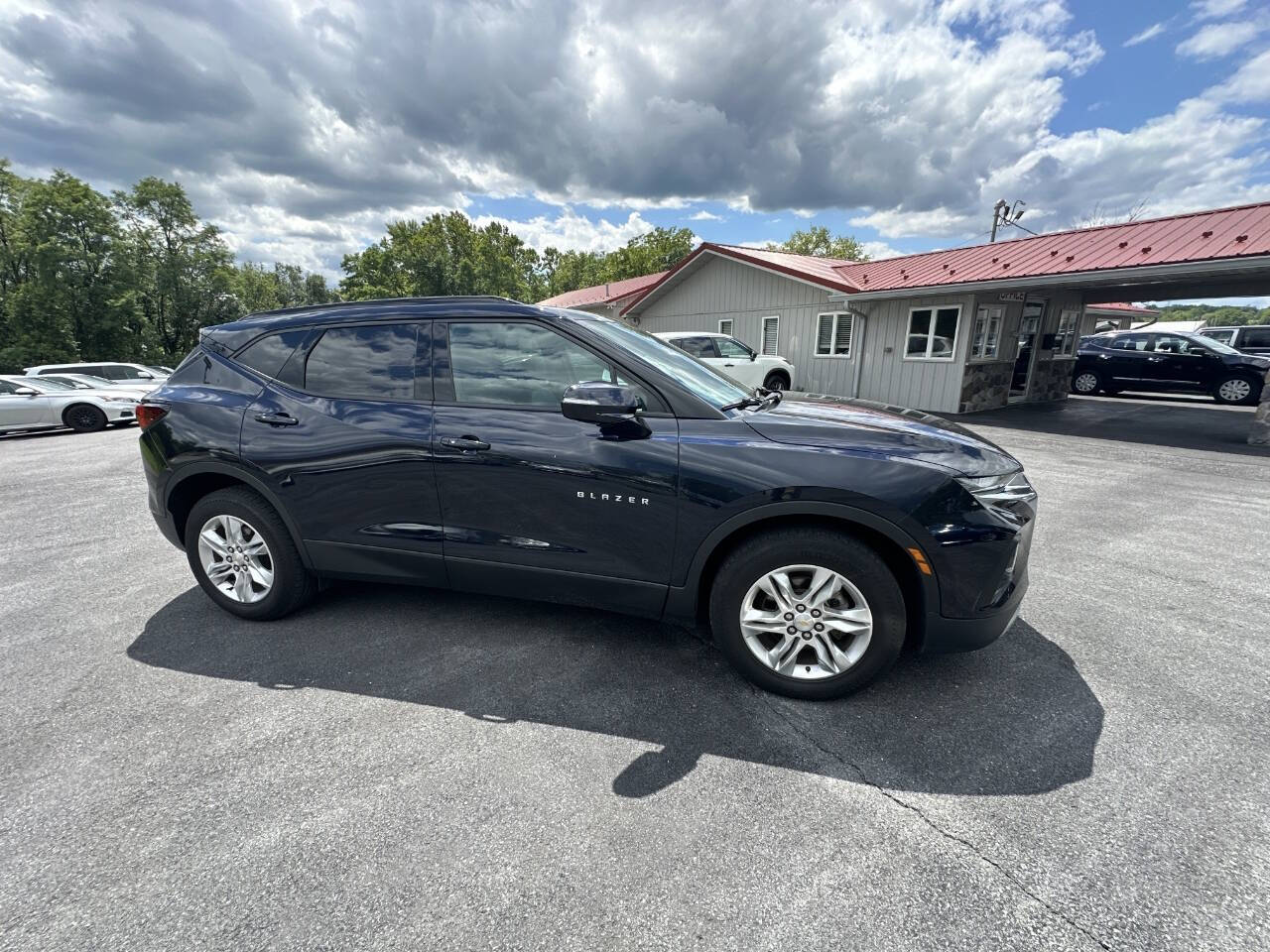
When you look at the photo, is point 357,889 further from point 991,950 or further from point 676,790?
point 991,950

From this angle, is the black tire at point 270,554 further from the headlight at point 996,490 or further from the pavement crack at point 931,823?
the headlight at point 996,490

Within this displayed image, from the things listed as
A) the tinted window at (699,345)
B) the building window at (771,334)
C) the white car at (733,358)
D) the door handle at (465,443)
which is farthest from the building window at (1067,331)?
the door handle at (465,443)

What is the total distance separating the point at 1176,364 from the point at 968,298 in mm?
7087

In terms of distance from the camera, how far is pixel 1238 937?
1.50m

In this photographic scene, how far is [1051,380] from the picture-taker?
47.6ft

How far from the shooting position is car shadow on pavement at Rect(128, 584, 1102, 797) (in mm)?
2172

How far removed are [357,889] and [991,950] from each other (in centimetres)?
180

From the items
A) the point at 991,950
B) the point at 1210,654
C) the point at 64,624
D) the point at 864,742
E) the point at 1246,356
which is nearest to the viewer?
the point at 991,950

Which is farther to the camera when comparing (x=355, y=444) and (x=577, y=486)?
(x=355, y=444)

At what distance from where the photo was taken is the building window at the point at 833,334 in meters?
14.4

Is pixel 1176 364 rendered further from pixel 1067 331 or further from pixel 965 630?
pixel 965 630

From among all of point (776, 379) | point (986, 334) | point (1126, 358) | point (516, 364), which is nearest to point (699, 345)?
point (776, 379)

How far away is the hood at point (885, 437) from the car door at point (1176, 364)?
16.6m

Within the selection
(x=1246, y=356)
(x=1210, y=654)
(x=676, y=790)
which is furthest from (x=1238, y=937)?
(x=1246, y=356)
